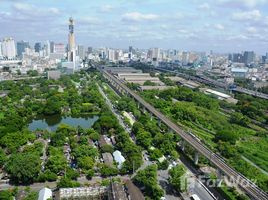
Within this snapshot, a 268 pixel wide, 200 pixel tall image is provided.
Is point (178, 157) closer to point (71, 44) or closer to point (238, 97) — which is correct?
point (238, 97)

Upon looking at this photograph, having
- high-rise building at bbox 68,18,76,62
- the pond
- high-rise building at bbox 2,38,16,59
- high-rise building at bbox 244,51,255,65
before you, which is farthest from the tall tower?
high-rise building at bbox 244,51,255,65

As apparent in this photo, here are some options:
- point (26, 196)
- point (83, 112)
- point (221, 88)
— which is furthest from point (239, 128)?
point (221, 88)

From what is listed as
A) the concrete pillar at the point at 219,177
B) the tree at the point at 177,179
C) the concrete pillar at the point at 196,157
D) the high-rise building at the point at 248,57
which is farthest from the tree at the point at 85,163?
the high-rise building at the point at 248,57

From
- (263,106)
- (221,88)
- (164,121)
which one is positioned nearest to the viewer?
(164,121)

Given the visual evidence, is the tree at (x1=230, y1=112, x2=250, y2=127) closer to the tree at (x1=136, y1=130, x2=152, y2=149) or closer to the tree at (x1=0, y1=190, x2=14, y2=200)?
the tree at (x1=136, y1=130, x2=152, y2=149)

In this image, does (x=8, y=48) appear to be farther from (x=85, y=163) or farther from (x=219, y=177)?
(x=219, y=177)
